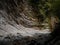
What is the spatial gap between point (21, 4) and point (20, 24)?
1832 mm

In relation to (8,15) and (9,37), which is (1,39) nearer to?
(9,37)

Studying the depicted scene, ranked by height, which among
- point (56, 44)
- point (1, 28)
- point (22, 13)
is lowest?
point (56, 44)

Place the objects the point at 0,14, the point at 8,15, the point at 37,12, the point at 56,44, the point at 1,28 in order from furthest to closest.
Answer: the point at 37,12 → the point at 8,15 → the point at 0,14 → the point at 1,28 → the point at 56,44

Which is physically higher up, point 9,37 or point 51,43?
point 9,37

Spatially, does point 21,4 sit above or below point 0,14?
above

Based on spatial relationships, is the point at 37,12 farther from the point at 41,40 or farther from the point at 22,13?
the point at 41,40

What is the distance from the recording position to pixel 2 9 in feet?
32.0

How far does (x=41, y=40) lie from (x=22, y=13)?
6.16m

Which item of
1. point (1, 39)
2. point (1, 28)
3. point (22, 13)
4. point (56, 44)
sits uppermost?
point (22, 13)

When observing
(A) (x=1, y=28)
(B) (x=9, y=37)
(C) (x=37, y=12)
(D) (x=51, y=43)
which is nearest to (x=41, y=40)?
(D) (x=51, y=43)

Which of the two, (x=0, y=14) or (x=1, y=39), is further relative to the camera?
(x=0, y=14)

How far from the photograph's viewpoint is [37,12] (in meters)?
12.9

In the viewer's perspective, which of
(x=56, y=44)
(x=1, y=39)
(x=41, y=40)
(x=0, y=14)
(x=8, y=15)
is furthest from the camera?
(x=8, y=15)

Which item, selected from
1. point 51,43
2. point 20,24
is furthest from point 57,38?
point 20,24
